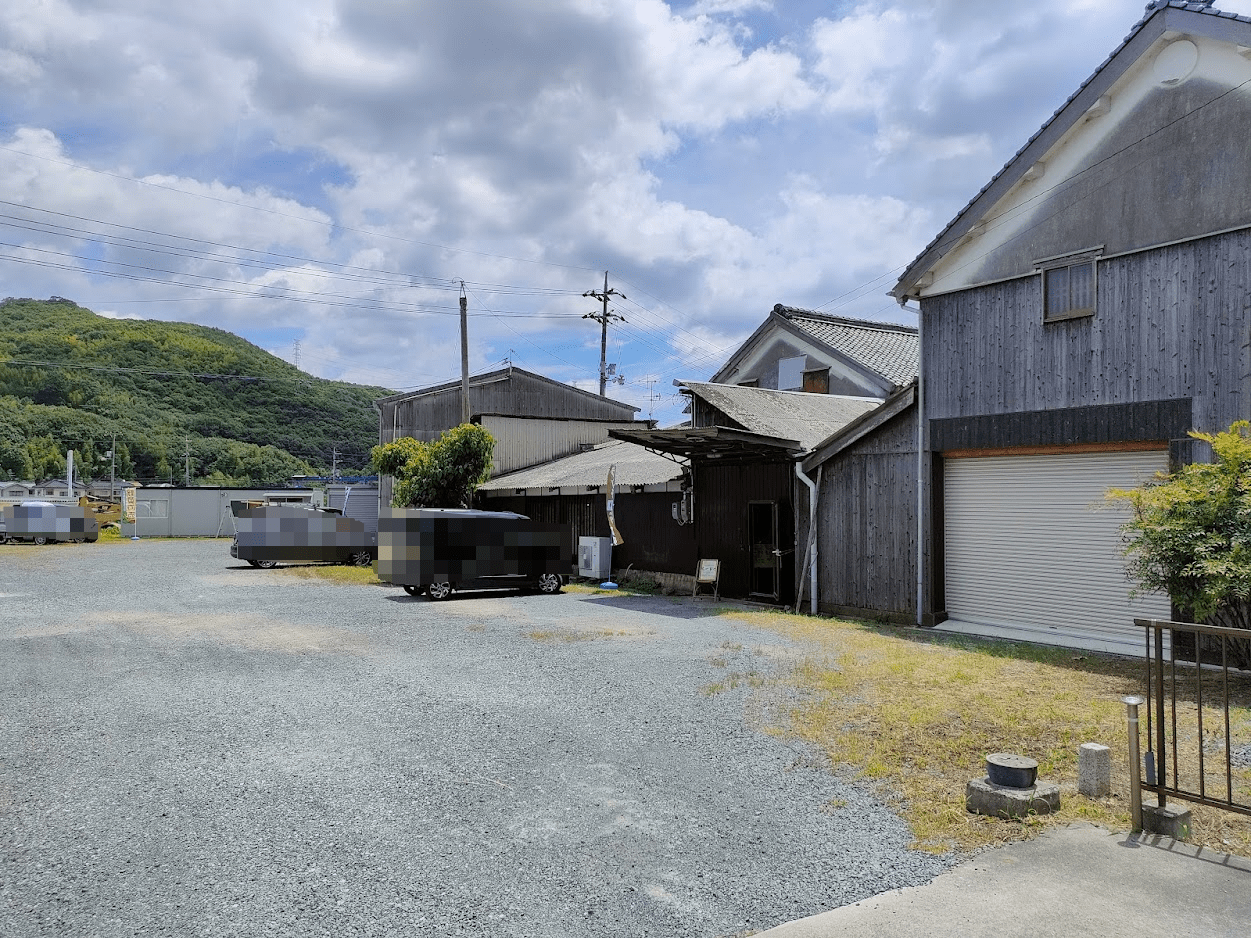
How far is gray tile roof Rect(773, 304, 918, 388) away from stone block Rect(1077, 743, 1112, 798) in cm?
1740

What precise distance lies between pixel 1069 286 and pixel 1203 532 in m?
4.15

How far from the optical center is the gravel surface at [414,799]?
3.65 meters

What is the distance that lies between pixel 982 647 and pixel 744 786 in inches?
252

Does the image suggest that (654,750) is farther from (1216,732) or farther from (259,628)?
(259,628)

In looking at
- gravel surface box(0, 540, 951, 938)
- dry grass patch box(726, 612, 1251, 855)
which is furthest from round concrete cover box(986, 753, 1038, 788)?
gravel surface box(0, 540, 951, 938)

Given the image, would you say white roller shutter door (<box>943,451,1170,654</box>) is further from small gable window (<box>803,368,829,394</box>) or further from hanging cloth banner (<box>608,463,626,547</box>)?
small gable window (<box>803,368,829,394</box>)

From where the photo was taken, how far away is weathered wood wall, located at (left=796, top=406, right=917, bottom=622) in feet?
41.0

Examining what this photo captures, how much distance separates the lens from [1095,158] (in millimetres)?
10445

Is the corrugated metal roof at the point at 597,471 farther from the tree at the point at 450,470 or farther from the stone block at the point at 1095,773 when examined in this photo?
the stone block at the point at 1095,773

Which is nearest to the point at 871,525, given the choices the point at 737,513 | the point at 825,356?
the point at 737,513

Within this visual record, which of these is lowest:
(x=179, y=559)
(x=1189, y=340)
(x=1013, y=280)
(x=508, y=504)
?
(x=179, y=559)

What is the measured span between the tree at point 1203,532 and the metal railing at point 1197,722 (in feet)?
1.96

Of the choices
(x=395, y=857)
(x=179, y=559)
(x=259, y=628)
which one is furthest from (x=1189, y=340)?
(x=179, y=559)

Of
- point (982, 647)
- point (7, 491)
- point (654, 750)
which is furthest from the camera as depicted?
point (7, 491)
